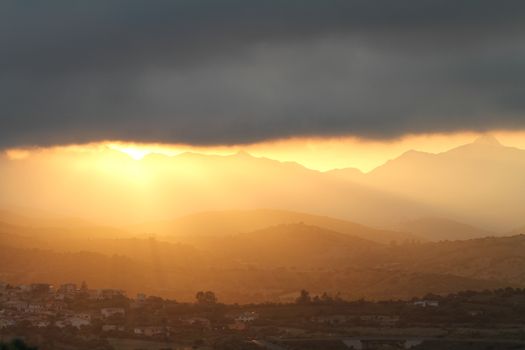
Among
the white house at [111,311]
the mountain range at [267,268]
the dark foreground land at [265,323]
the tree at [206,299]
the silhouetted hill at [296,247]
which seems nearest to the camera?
the dark foreground land at [265,323]

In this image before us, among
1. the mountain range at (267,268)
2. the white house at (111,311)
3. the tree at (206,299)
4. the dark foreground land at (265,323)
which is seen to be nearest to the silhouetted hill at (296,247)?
the mountain range at (267,268)

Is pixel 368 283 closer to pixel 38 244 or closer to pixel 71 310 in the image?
pixel 71 310

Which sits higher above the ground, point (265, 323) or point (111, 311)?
point (111, 311)

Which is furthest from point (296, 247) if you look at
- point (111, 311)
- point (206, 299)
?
point (111, 311)

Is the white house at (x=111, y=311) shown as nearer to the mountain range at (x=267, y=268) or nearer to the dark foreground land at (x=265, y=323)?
the dark foreground land at (x=265, y=323)

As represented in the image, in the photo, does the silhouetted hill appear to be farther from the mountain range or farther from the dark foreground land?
the dark foreground land

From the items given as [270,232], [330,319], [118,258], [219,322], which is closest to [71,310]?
[219,322]

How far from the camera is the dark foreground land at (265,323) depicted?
168ft

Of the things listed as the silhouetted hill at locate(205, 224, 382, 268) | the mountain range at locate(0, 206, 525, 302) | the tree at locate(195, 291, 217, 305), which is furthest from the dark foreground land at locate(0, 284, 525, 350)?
the silhouetted hill at locate(205, 224, 382, 268)

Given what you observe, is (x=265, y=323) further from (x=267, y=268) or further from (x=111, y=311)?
(x=267, y=268)

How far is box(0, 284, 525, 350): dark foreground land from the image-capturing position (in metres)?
51.2

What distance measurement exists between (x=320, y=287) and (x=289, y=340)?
5102 cm

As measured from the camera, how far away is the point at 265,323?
6138 cm

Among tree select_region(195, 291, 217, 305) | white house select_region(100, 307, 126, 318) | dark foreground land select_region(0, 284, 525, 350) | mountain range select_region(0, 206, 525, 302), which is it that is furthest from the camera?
mountain range select_region(0, 206, 525, 302)
